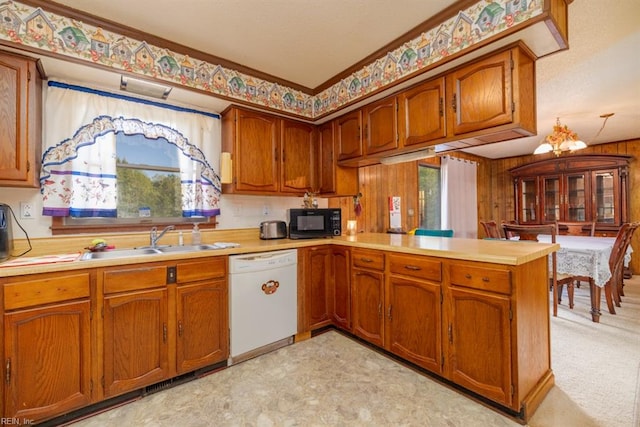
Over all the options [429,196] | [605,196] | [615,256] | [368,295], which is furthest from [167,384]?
[605,196]

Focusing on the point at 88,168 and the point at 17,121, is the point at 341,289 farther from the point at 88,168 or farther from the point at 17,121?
the point at 17,121

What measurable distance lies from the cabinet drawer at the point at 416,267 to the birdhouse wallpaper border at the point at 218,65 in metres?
1.42

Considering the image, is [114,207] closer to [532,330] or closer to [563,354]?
[532,330]

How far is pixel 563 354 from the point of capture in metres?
2.22

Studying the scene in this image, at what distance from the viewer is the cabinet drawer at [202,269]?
6.27 feet

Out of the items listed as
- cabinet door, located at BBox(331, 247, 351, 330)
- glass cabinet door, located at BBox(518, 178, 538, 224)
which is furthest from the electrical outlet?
glass cabinet door, located at BBox(518, 178, 538, 224)

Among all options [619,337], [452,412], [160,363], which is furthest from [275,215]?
[619,337]

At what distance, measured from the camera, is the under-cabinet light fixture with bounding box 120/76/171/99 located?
2.12 meters

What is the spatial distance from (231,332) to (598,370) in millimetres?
2662

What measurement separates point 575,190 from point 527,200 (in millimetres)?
791

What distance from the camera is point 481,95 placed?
1889mm

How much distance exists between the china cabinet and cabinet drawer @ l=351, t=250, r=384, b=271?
179 inches

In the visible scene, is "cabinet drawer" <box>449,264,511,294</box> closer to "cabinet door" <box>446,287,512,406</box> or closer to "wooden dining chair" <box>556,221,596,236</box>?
"cabinet door" <box>446,287,512,406</box>

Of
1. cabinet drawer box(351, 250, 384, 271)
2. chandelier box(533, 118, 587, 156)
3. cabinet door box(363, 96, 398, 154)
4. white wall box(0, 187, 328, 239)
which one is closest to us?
white wall box(0, 187, 328, 239)
